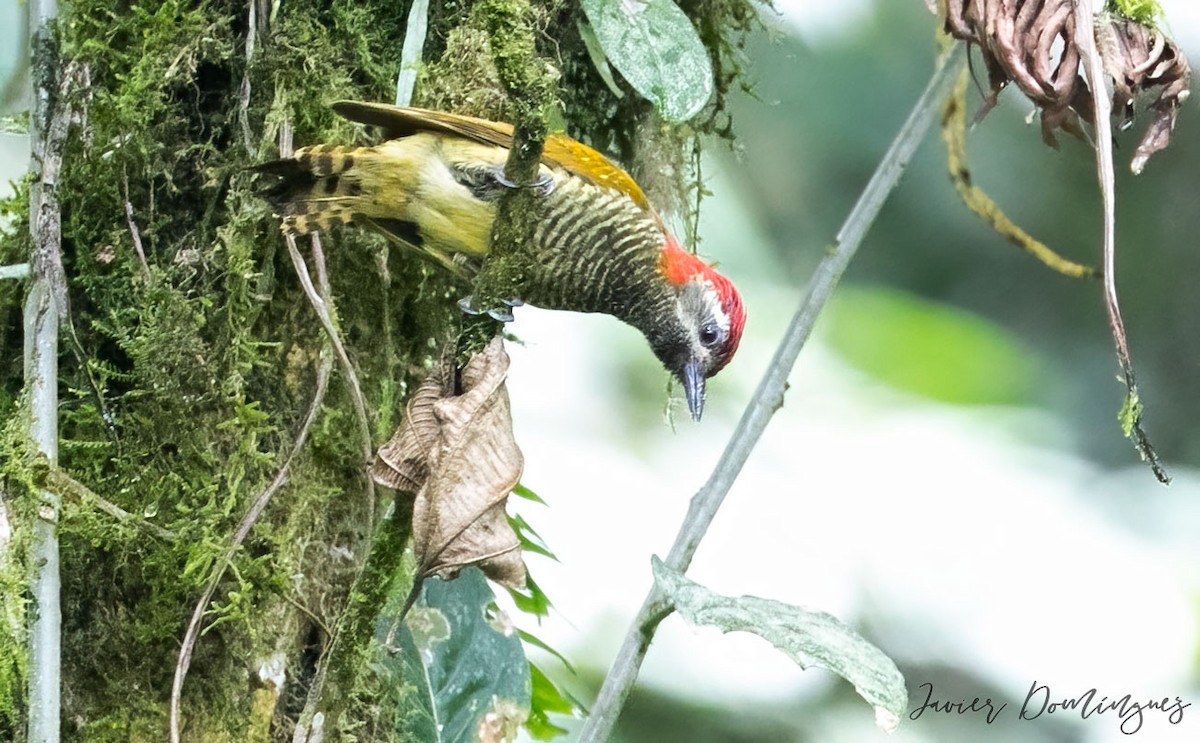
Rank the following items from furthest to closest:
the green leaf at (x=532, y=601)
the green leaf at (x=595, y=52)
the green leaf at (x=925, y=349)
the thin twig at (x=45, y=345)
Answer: the green leaf at (x=925, y=349)
the green leaf at (x=532, y=601)
the green leaf at (x=595, y=52)
the thin twig at (x=45, y=345)

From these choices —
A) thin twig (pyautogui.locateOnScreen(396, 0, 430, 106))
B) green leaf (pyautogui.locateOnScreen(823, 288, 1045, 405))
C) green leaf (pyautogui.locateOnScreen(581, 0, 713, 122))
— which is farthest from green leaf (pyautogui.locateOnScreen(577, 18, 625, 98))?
green leaf (pyautogui.locateOnScreen(823, 288, 1045, 405))

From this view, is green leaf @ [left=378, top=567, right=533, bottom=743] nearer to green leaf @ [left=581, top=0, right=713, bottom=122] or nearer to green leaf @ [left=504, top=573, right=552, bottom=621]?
green leaf @ [left=504, top=573, right=552, bottom=621]

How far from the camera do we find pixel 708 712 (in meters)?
3.07

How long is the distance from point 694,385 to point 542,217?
1.46 ft

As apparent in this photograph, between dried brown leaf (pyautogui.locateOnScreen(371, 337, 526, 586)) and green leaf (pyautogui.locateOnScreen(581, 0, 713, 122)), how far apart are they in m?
0.45

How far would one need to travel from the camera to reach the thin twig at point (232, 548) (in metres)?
1.47

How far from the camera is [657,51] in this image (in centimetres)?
161

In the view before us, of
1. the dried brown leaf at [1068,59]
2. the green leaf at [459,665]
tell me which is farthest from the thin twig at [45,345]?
the dried brown leaf at [1068,59]

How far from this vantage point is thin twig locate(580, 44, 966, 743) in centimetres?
129

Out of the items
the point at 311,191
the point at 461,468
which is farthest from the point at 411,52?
the point at 461,468

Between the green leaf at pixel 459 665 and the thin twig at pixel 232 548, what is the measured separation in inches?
9.4

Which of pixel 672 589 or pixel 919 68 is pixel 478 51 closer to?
pixel 672 589
